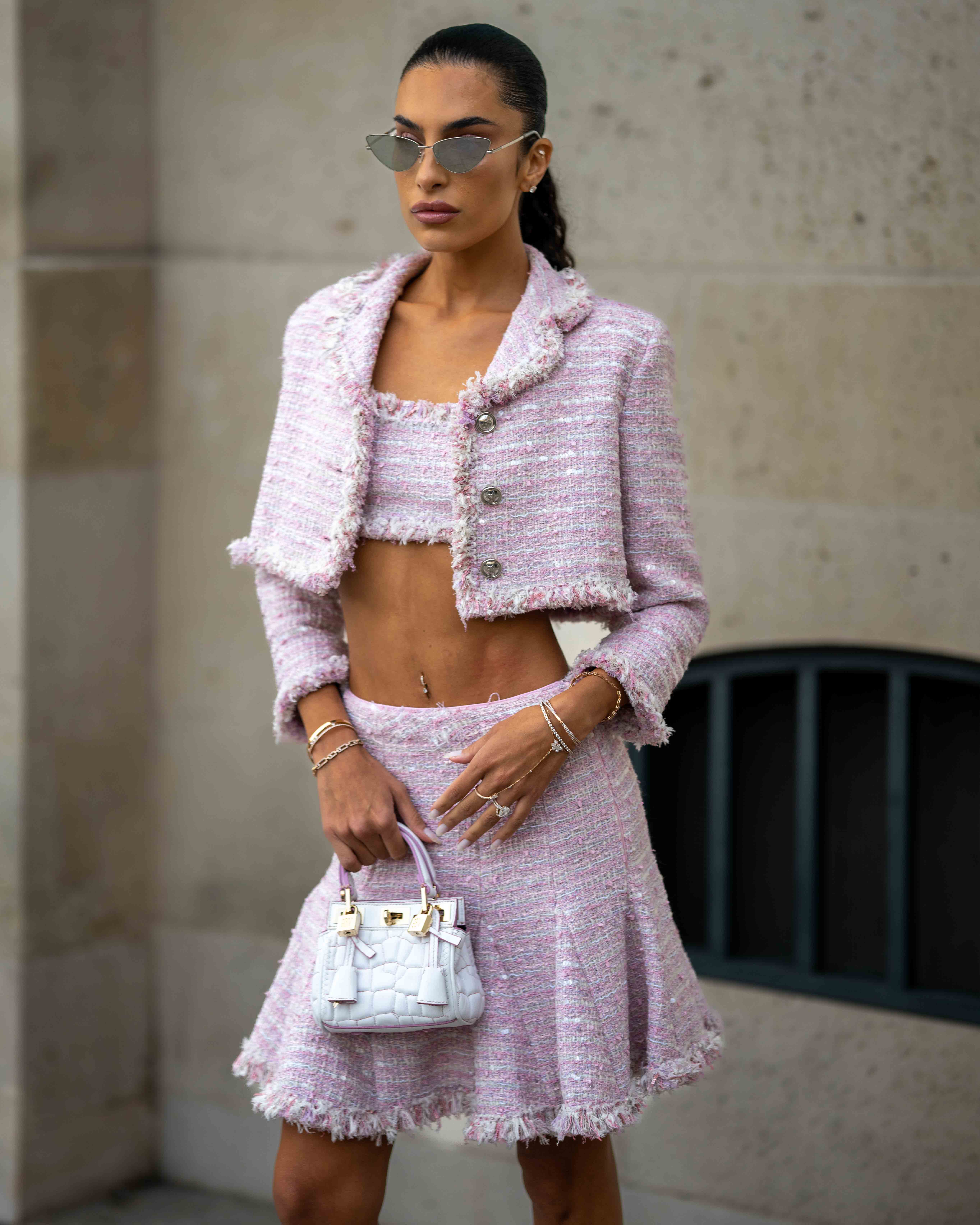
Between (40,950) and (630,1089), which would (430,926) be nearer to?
(630,1089)

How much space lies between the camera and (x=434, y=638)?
7.64 ft

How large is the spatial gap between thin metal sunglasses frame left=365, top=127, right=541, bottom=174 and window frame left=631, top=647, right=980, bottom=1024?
1.50 metres

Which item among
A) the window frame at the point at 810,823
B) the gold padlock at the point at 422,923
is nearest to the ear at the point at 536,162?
the gold padlock at the point at 422,923

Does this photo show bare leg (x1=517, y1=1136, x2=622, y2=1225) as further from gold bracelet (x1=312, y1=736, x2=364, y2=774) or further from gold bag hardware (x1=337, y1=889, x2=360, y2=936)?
gold bracelet (x1=312, y1=736, x2=364, y2=774)

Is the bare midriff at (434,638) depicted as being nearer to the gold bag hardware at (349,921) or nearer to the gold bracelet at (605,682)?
the gold bracelet at (605,682)

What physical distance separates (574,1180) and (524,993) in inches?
14.1

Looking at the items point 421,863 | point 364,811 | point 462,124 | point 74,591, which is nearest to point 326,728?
point 364,811

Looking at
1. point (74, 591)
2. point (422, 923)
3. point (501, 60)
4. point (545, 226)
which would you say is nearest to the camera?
point (422, 923)

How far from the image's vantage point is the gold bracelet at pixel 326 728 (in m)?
2.35

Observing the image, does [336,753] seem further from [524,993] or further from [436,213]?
[436,213]

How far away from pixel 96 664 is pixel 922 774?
209 cm

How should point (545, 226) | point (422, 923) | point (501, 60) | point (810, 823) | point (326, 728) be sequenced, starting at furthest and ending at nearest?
point (810, 823)
point (545, 226)
point (326, 728)
point (501, 60)
point (422, 923)

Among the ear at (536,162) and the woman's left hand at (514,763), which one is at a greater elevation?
the ear at (536,162)

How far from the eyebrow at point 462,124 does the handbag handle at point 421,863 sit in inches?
40.5
